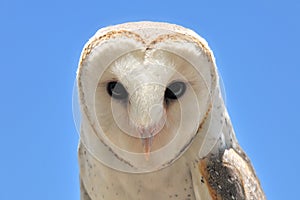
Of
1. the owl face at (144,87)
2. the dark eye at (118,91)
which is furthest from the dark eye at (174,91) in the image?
the dark eye at (118,91)

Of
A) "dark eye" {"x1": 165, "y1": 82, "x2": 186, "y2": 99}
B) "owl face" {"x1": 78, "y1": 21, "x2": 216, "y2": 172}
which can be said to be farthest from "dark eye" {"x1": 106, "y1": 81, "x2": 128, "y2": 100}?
"dark eye" {"x1": 165, "y1": 82, "x2": 186, "y2": 99}

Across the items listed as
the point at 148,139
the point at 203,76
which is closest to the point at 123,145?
the point at 148,139

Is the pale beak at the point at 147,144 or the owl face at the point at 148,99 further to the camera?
the pale beak at the point at 147,144

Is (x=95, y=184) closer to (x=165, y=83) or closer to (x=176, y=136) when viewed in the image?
(x=176, y=136)

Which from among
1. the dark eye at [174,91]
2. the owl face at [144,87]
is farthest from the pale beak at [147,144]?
the dark eye at [174,91]

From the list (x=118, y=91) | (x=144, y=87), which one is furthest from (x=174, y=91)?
(x=118, y=91)

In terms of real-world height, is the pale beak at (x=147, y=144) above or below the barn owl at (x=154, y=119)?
below

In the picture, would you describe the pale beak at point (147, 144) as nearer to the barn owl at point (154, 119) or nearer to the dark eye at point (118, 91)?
the barn owl at point (154, 119)

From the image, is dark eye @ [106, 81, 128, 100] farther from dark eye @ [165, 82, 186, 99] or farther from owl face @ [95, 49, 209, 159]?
dark eye @ [165, 82, 186, 99]
